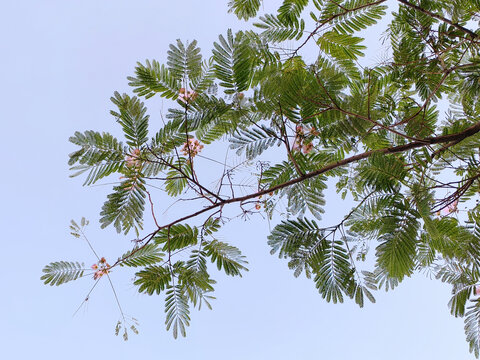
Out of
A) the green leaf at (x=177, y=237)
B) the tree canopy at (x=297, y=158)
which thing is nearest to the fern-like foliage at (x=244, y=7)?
the tree canopy at (x=297, y=158)

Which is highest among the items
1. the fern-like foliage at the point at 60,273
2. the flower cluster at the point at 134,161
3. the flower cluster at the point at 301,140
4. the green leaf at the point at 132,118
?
the green leaf at the point at 132,118

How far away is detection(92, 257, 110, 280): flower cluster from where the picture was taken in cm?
127

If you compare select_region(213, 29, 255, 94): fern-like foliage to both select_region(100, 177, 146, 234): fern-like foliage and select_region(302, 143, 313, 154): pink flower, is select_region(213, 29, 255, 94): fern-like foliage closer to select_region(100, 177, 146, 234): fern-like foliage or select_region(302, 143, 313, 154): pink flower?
select_region(302, 143, 313, 154): pink flower

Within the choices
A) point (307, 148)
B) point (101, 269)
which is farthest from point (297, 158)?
point (101, 269)

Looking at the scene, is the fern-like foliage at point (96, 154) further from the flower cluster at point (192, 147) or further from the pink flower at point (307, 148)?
the pink flower at point (307, 148)

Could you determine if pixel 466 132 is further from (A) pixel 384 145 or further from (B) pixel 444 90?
(B) pixel 444 90

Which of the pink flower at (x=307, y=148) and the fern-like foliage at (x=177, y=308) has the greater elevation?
the pink flower at (x=307, y=148)

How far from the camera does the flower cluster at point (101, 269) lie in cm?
127

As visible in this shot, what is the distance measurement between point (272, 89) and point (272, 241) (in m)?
0.43

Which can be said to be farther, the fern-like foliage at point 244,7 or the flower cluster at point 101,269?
the fern-like foliage at point 244,7

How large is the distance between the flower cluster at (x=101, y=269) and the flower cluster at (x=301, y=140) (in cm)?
67

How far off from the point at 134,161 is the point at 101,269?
354 millimetres

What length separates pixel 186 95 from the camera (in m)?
1.19

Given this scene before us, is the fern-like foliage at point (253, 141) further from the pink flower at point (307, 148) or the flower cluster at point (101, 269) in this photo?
the flower cluster at point (101, 269)
